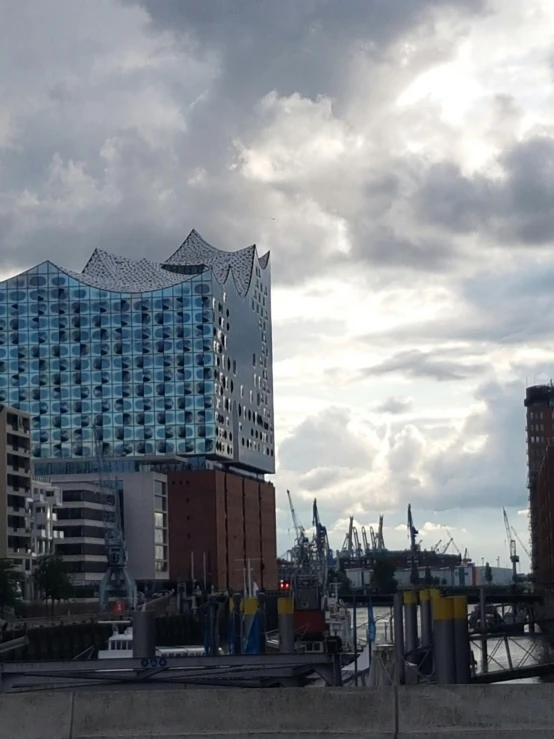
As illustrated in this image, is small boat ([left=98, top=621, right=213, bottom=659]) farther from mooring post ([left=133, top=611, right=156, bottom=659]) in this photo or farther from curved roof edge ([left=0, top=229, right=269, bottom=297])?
curved roof edge ([left=0, top=229, right=269, bottom=297])

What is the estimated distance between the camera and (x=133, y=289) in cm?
15275

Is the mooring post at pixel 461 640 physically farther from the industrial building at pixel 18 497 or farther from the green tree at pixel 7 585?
the industrial building at pixel 18 497

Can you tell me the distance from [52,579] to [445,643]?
91369 mm

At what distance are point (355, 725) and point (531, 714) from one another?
171 cm

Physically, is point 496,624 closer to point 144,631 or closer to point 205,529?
point 205,529

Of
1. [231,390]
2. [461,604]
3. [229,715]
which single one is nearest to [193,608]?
[231,390]

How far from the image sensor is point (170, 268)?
17738cm

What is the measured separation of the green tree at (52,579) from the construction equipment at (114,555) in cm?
957

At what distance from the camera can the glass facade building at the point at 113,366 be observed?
5822 inches

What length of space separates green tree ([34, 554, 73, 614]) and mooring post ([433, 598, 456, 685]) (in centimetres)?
9111

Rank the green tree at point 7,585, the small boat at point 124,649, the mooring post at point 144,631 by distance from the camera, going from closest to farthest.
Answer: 1. the mooring post at point 144,631
2. the small boat at point 124,649
3. the green tree at point 7,585

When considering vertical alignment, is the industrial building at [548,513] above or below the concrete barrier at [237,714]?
above

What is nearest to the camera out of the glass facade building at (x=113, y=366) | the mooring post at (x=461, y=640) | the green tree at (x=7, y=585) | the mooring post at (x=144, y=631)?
the mooring post at (x=461, y=640)

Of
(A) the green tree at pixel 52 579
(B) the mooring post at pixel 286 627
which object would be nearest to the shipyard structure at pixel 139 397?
(A) the green tree at pixel 52 579
